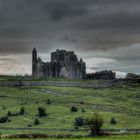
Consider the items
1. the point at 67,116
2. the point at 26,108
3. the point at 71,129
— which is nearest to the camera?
the point at 71,129

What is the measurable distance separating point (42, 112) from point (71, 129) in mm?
34176

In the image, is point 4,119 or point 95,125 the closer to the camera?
point 95,125

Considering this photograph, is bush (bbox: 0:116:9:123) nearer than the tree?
No

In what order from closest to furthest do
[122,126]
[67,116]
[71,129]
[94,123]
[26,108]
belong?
[94,123], [71,129], [122,126], [67,116], [26,108]

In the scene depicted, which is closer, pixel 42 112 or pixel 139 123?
pixel 139 123

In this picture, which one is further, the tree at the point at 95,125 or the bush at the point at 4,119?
the bush at the point at 4,119

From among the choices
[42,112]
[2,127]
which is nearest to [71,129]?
[2,127]

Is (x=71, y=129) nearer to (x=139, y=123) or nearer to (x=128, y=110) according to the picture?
(x=139, y=123)

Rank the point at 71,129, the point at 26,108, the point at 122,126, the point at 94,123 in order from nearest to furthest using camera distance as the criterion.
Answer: the point at 94,123 < the point at 71,129 < the point at 122,126 < the point at 26,108

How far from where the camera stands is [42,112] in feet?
584

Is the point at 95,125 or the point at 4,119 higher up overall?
the point at 95,125

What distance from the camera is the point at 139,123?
16400 cm

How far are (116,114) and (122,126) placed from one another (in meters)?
27.7

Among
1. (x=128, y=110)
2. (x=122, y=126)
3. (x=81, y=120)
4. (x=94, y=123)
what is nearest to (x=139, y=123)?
(x=122, y=126)
